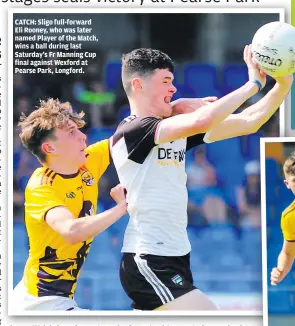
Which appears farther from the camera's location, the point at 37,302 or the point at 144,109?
the point at 37,302

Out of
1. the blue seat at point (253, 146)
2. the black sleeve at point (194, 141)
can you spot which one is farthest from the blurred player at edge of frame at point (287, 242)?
the black sleeve at point (194, 141)

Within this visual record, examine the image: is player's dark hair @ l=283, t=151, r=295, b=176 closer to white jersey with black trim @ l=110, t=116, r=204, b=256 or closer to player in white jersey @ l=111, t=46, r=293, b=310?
player in white jersey @ l=111, t=46, r=293, b=310

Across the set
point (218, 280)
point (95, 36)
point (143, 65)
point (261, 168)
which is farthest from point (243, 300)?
point (95, 36)

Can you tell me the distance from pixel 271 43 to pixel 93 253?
2119 mm

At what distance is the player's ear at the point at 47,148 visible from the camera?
18.8 feet

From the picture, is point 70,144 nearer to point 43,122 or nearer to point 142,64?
point 43,122

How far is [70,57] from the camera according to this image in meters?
6.01

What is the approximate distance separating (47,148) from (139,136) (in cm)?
77

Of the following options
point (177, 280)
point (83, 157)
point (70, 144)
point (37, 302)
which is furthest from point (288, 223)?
point (37, 302)

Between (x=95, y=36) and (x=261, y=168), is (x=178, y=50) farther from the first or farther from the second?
(x=261, y=168)

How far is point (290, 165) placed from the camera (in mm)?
5914

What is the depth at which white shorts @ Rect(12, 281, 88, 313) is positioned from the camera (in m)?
5.73

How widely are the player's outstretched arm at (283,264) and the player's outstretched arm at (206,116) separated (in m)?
1.21

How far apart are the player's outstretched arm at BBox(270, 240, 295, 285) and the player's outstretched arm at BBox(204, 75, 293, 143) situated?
93 cm
